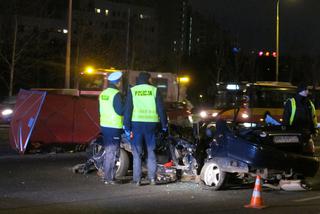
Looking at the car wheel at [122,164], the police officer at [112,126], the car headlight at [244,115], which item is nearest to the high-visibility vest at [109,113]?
the police officer at [112,126]

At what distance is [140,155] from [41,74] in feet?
168

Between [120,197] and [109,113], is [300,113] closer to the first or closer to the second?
[109,113]

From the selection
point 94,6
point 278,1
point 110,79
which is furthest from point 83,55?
point 94,6

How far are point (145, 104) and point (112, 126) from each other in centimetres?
78

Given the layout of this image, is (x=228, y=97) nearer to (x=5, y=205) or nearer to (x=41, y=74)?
(x=5, y=205)

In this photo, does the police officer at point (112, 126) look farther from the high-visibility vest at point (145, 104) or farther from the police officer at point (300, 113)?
the police officer at point (300, 113)

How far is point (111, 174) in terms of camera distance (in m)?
10.5

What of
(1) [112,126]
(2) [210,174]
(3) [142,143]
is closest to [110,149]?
(1) [112,126]

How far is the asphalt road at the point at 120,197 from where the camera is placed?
8328mm

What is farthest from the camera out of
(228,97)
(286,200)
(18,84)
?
(18,84)

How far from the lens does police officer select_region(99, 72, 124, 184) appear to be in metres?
10.5

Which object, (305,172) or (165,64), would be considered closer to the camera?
(305,172)

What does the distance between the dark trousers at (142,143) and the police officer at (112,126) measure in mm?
355

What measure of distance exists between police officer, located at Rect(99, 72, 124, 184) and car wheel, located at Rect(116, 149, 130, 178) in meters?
0.38
